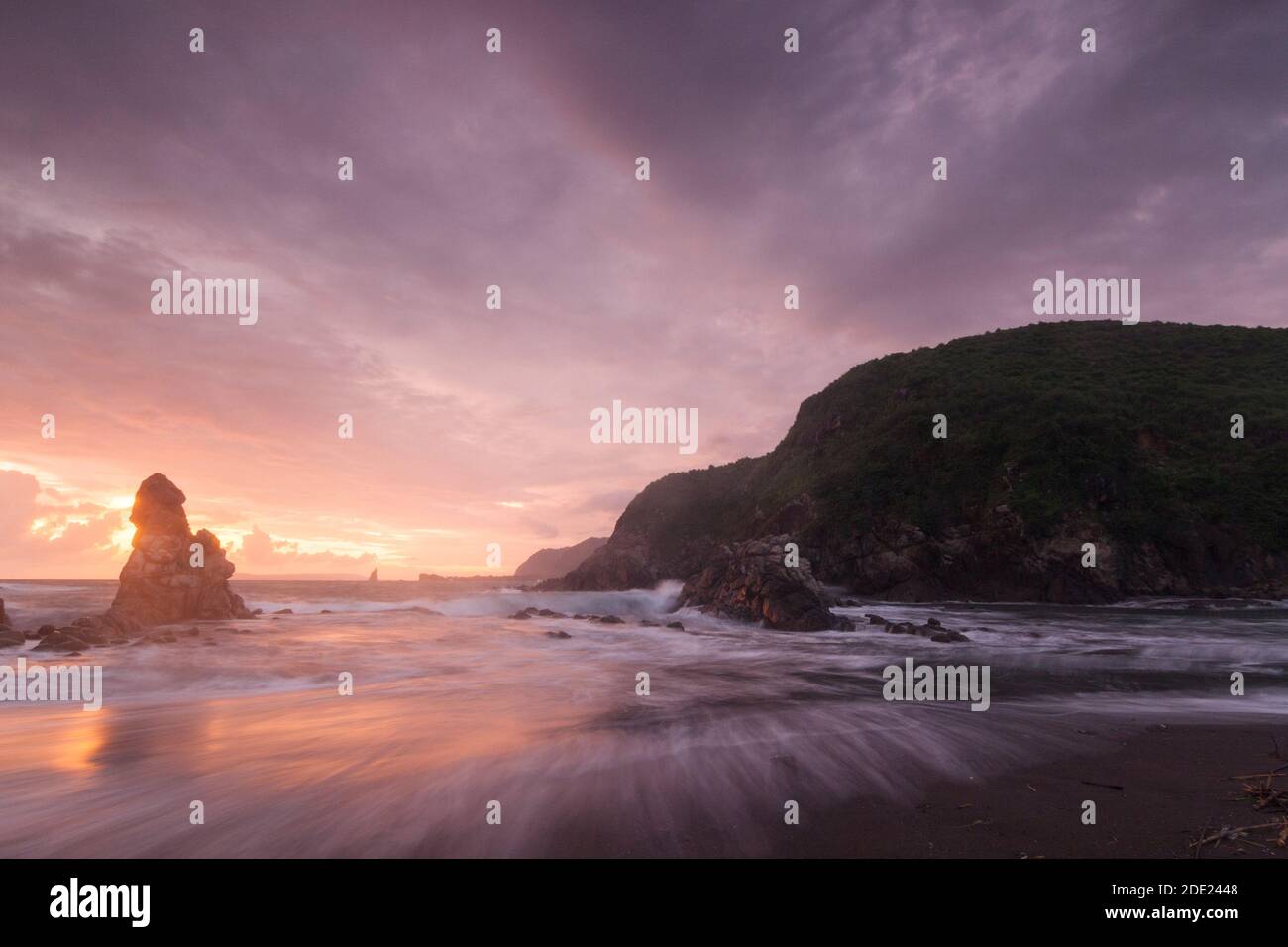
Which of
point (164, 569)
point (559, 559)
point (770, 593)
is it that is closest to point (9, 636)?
point (164, 569)

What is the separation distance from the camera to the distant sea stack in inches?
6068

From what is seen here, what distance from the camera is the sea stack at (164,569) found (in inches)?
882

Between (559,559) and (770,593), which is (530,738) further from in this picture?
(559,559)

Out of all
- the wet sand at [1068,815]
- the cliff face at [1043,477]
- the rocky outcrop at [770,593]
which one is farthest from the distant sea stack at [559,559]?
the wet sand at [1068,815]

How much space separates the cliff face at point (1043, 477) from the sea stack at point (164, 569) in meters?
27.0

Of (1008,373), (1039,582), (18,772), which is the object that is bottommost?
(1039,582)

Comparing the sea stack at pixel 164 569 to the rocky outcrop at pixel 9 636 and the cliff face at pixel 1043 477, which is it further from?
the cliff face at pixel 1043 477

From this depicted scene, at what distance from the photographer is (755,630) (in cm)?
2378

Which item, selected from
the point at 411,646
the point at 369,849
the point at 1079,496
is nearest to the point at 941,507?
the point at 1079,496

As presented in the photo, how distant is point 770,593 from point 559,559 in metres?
146

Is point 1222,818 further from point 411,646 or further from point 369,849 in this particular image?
point 411,646

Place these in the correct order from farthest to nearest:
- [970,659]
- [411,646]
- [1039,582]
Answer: [1039,582] < [411,646] < [970,659]
